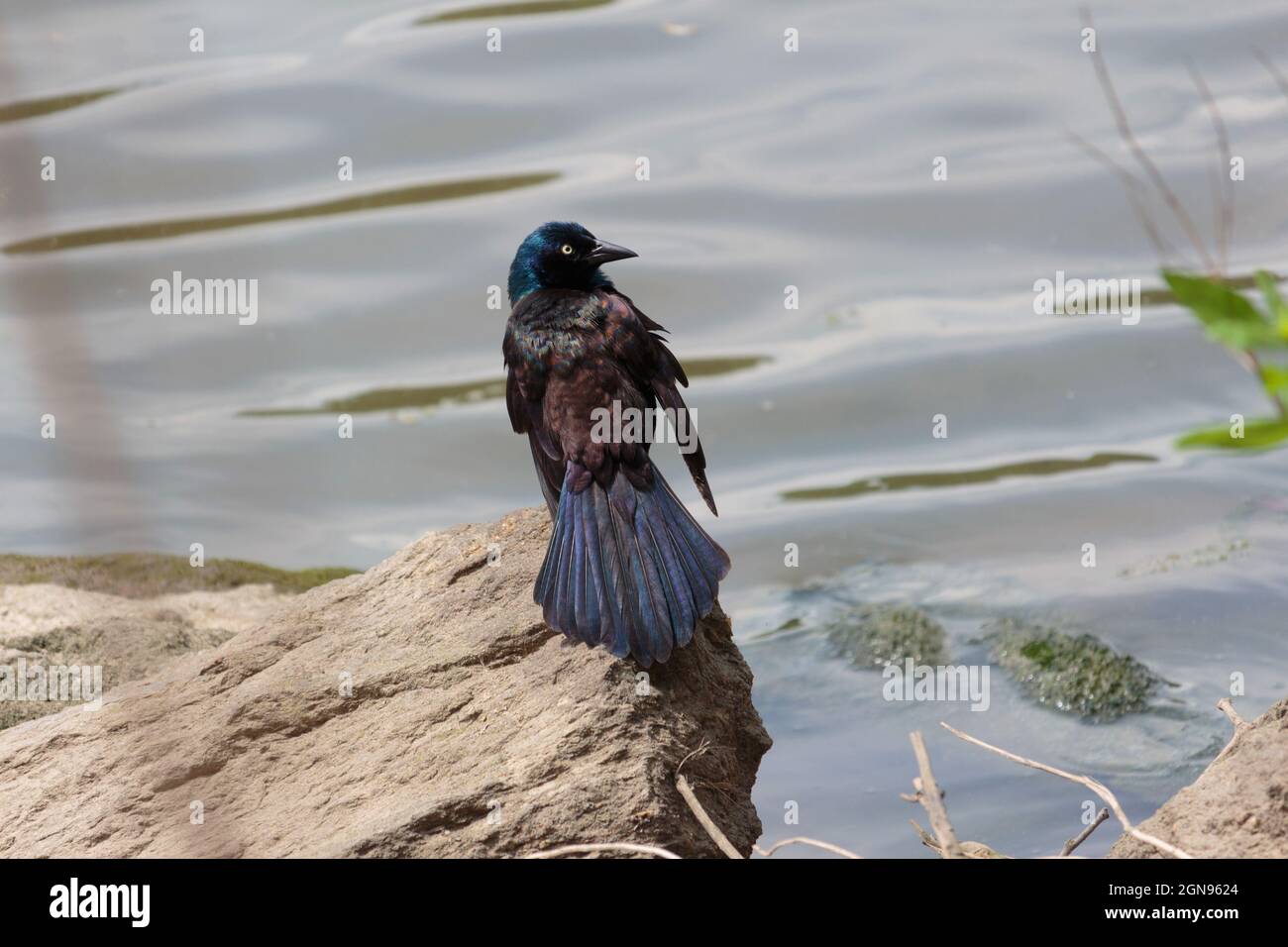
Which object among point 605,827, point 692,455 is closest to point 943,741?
point 692,455

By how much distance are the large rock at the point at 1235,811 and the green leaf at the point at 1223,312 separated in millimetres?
1769

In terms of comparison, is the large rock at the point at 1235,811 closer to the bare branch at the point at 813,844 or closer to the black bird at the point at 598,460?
the bare branch at the point at 813,844

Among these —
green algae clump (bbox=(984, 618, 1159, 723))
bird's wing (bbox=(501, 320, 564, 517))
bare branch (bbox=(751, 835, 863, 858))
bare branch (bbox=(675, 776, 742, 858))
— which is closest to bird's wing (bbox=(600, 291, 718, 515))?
bird's wing (bbox=(501, 320, 564, 517))

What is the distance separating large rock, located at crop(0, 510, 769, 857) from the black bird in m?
0.14

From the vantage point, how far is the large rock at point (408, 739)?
3.27 meters

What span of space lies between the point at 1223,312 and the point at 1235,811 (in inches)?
74.2

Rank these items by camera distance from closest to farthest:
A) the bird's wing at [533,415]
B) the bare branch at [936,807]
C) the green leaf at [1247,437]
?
the green leaf at [1247,437] → the bare branch at [936,807] → the bird's wing at [533,415]

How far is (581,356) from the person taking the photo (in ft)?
14.3

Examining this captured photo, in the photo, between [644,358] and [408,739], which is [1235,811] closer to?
[408,739]

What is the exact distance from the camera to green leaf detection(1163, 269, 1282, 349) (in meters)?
1.50

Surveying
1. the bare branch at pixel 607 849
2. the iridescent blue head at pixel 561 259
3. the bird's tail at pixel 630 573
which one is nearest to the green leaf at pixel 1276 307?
the bare branch at pixel 607 849

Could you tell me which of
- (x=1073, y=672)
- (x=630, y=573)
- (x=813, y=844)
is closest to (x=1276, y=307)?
(x=813, y=844)

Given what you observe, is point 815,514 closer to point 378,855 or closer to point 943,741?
point 943,741

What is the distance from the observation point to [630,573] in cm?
369
